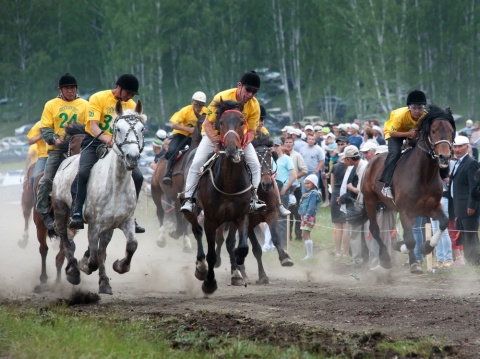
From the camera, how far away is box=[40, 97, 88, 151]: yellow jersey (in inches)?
591

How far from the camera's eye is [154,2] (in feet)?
189

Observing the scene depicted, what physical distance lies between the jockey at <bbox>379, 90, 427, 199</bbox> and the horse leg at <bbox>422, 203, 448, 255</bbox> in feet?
3.26

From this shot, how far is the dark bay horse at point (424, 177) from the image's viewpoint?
14789 millimetres

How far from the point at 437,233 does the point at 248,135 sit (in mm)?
3716

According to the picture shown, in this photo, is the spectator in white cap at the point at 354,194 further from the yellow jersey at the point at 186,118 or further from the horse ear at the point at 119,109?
the horse ear at the point at 119,109

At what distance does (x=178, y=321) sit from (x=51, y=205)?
5072 millimetres

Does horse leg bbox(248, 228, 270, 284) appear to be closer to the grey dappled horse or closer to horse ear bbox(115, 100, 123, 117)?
the grey dappled horse

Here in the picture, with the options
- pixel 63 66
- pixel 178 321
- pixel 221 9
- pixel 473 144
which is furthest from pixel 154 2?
pixel 178 321

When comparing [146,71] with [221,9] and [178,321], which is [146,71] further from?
[178,321]

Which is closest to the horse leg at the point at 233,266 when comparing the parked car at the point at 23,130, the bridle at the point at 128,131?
the bridle at the point at 128,131

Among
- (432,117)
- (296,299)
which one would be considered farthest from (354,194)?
(296,299)

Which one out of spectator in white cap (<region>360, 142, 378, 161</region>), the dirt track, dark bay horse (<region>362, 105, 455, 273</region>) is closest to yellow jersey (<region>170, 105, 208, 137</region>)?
the dirt track

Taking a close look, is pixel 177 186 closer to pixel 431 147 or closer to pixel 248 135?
pixel 431 147

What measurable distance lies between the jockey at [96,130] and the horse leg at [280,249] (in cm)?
275
